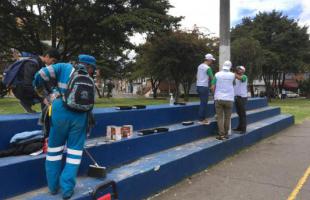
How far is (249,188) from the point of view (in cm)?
689

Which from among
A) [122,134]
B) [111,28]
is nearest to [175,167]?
[122,134]

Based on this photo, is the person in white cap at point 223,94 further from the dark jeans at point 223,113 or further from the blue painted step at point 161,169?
the blue painted step at point 161,169

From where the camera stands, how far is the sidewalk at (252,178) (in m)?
6.48

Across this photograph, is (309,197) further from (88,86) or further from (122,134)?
(88,86)

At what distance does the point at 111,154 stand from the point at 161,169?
81cm

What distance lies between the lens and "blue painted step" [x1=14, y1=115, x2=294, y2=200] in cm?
547

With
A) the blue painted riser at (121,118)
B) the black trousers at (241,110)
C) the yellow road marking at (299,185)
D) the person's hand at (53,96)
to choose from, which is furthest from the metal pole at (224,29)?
the person's hand at (53,96)

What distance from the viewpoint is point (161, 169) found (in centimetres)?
658

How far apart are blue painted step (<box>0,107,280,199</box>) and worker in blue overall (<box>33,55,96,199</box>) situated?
28cm

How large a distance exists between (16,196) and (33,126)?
4.29ft

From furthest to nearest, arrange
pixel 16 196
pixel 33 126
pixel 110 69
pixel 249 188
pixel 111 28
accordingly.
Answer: pixel 110 69 < pixel 111 28 < pixel 249 188 < pixel 33 126 < pixel 16 196

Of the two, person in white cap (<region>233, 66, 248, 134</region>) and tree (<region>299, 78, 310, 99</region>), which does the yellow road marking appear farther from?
tree (<region>299, 78, 310, 99</region>)

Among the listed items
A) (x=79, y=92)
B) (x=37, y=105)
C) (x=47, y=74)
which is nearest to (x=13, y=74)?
(x=47, y=74)

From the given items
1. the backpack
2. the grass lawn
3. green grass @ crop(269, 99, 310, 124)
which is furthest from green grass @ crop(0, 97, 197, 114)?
green grass @ crop(269, 99, 310, 124)
